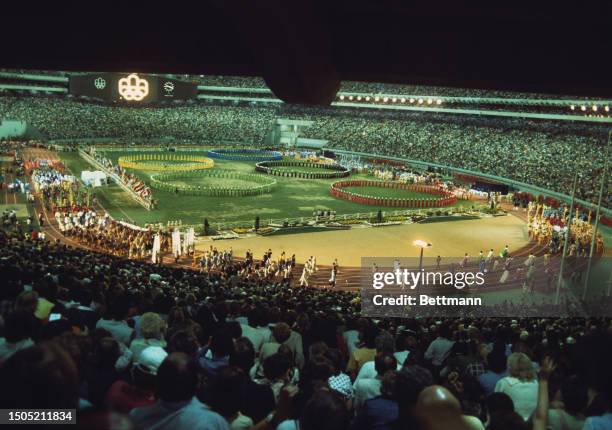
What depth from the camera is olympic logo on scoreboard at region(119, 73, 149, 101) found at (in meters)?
11.1

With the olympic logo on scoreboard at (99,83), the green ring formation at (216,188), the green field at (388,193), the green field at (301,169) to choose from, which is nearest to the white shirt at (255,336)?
the olympic logo on scoreboard at (99,83)

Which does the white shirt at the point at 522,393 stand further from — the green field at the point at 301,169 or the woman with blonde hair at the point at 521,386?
the green field at the point at 301,169

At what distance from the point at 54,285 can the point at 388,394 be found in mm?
5570

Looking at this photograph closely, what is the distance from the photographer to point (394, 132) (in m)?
79.1

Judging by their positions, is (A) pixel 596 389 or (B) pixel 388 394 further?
(B) pixel 388 394

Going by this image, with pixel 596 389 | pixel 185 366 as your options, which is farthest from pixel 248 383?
pixel 596 389

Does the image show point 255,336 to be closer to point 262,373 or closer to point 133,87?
point 262,373

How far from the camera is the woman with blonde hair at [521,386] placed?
495cm

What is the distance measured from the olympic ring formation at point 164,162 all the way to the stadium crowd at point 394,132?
2327cm

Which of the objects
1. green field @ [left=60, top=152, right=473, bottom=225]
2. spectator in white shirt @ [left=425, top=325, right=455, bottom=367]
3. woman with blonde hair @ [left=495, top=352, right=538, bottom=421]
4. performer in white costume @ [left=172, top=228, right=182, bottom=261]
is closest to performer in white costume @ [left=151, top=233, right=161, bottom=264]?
performer in white costume @ [left=172, top=228, right=182, bottom=261]

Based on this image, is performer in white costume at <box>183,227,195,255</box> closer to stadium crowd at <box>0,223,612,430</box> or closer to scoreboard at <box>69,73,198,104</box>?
scoreboard at <box>69,73,198,104</box>

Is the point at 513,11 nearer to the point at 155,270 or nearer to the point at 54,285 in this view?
the point at 54,285

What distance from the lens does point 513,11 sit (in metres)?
4.24

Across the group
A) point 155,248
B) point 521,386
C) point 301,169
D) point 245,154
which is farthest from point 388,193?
point 521,386
